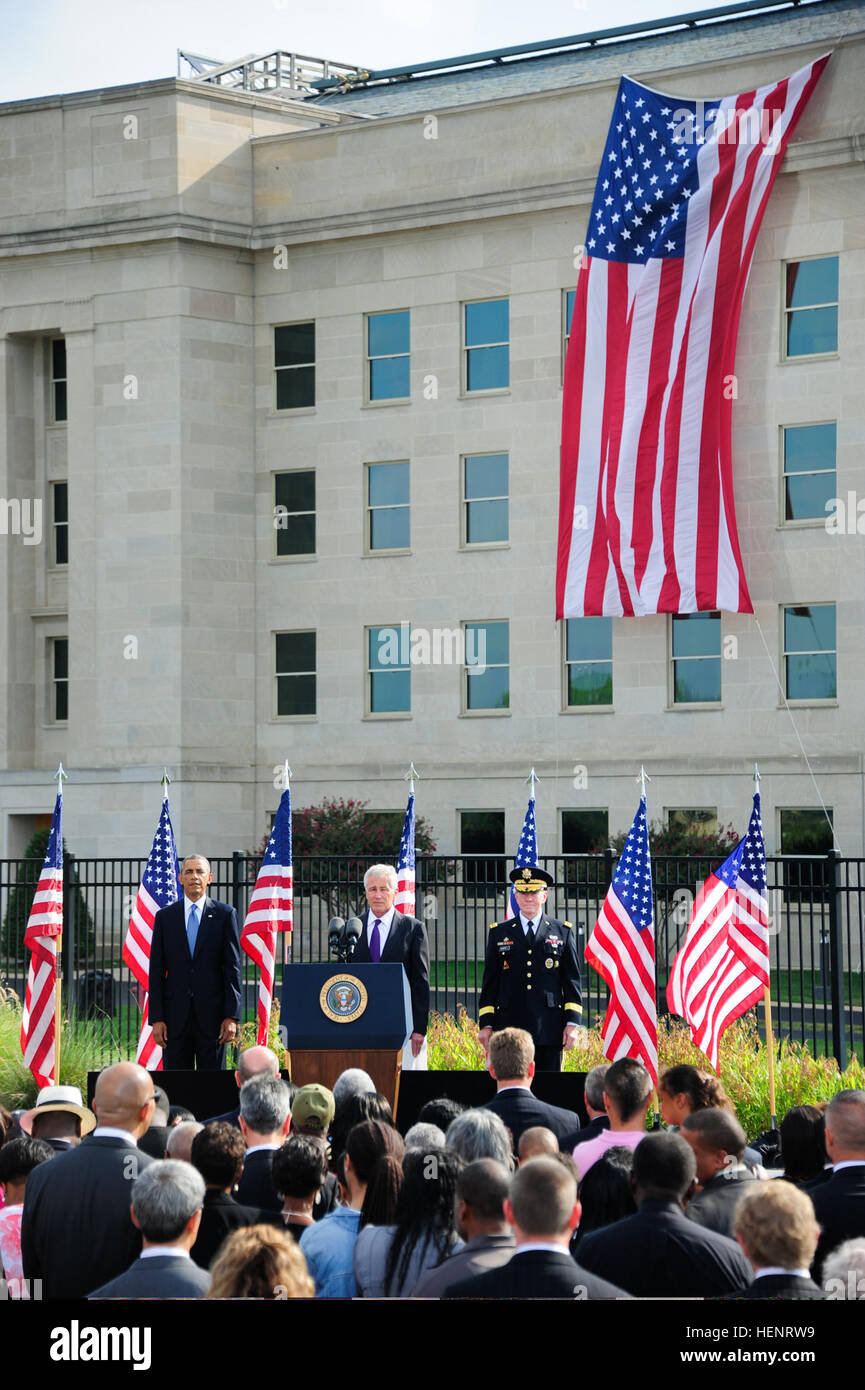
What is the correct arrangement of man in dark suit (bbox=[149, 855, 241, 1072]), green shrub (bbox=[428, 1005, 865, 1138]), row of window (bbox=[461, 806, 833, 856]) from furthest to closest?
1. row of window (bbox=[461, 806, 833, 856])
2. green shrub (bbox=[428, 1005, 865, 1138])
3. man in dark suit (bbox=[149, 855, 241, 1072])

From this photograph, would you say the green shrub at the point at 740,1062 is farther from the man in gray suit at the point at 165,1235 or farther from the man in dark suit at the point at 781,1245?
the man in dark suit at the point at 781,1245

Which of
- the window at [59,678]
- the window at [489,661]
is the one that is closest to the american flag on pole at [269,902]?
the window at [489,661]

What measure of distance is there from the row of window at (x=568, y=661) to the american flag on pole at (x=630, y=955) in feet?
69.6

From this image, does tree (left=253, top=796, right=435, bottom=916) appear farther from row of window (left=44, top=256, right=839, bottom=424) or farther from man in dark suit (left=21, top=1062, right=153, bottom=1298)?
man in dark suit (left=21, top=1062, right=153, bottom=1298)

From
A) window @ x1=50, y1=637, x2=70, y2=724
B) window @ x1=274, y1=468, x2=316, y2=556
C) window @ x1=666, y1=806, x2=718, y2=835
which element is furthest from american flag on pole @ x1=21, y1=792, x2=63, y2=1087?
window @ x1=50, y1=637, x2=70, y2=724

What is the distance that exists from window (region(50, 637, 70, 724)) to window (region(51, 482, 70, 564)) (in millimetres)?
1802

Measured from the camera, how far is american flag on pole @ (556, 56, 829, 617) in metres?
34.5

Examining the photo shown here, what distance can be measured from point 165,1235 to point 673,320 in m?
30.0

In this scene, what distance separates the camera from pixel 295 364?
4038cm

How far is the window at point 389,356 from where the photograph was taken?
39250 millimetres

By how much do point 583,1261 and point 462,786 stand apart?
31.6m

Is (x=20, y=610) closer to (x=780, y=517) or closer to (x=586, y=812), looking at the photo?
(x=586, y=812)

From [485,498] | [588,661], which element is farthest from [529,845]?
[485,498]

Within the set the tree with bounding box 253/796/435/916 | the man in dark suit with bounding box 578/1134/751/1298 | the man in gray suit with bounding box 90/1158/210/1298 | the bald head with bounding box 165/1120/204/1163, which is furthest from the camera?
the tree with bounding box 253/796/435/916
